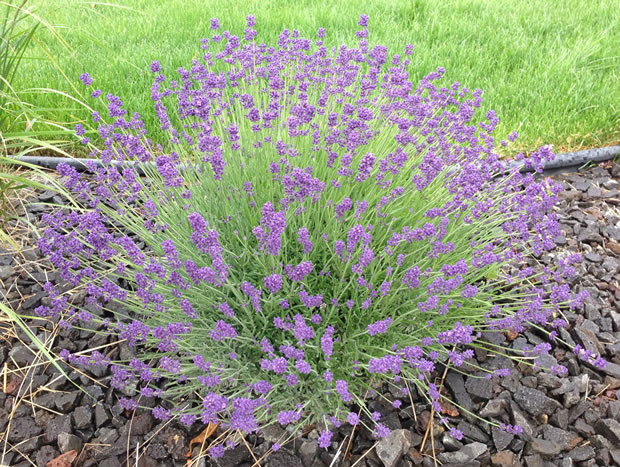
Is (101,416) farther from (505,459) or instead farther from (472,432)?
(505,459)

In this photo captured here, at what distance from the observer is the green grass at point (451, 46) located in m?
4.11

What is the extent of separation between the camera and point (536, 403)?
215cm

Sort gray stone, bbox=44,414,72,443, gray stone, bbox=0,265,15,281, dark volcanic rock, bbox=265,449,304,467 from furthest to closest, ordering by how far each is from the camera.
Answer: gray stone, bbox=0,265,15,281, gray stone, bbox=44,414,72,443, dark volcanic rock, bbox=265,449,304,467

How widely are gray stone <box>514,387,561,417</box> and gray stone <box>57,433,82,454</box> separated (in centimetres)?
178

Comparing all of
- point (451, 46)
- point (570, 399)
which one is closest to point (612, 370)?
point (570, 399)

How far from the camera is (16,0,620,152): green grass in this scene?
13.5 feet

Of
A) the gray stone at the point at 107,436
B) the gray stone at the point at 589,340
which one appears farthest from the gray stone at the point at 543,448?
the gray stone at the point at 107,436

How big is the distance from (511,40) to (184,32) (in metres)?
3.31

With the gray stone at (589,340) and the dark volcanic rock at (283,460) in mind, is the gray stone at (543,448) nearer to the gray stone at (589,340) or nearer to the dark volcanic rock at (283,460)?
the gray stone at (589,340)

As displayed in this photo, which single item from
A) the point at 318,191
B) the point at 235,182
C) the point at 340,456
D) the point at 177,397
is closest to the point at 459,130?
the point at 318,191

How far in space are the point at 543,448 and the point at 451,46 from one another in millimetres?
3964

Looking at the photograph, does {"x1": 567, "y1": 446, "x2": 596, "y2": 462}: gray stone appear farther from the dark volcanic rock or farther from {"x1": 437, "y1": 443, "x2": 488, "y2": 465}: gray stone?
the dark volcanic rock

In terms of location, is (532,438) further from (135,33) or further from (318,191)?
(135,33)

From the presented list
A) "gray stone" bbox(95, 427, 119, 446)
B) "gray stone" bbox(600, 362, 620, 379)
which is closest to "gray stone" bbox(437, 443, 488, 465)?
"gray stone" bbox(600, 362, 620, 379)
